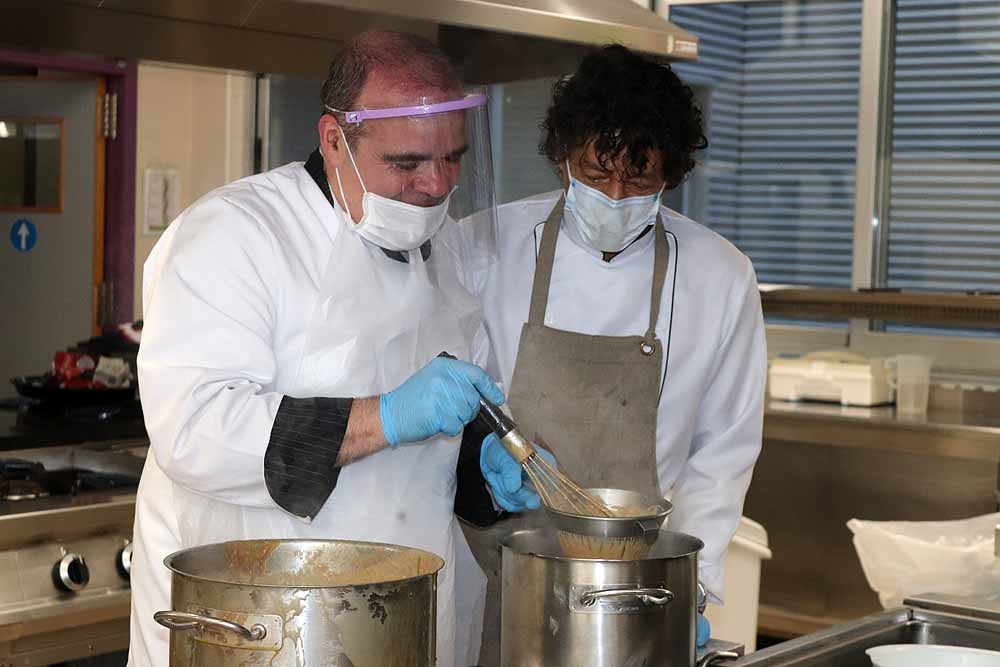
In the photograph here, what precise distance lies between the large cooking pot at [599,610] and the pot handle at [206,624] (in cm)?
37

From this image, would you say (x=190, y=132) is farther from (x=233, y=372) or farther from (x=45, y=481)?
(x=233, y=372)

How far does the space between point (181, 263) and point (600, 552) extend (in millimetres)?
631

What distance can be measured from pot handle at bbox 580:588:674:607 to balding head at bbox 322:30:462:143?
27.5 inches

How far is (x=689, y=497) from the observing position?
85.2 inches

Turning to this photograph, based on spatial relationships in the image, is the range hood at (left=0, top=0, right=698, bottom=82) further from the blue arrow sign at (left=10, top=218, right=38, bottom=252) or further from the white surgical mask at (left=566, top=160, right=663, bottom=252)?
the blue arrow sign at (left=10, top=218, right=38, bottom=252)

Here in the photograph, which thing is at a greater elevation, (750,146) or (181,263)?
(750,146)

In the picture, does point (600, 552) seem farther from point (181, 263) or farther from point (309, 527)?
point (181, 263)

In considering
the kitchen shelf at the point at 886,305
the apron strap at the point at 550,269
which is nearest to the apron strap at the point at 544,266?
the apron strap at the point at 550,269

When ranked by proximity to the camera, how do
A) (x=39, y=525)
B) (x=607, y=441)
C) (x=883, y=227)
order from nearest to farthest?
(x=607, y=441)
(x=39, y=525)
(x=883, y=227)

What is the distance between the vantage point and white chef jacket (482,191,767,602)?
2184mm

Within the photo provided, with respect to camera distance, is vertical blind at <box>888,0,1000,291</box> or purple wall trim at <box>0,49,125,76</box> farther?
vertical blind at <box>888,0,1000,291</box>

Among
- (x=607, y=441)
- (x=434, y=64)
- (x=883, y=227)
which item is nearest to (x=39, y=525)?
(x=607, y=441)

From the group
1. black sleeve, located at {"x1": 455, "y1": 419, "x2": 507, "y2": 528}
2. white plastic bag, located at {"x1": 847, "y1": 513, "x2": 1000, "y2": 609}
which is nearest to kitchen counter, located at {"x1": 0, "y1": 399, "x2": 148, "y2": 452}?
black sleeve, located at {"x1": 455, "y1": 419, "x2": 507, "y2": 528}

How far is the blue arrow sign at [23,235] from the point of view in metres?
4.36
